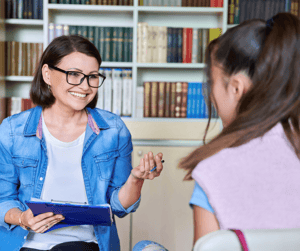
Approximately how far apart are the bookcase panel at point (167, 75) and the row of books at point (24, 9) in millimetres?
826

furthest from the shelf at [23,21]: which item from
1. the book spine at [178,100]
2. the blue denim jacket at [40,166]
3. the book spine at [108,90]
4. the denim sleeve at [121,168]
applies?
the denim sleeve at [121,168]

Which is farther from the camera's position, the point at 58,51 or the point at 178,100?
the point at 178,100

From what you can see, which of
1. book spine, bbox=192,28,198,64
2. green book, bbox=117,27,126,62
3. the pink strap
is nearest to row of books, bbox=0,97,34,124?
green book, bbox=117,27,126,62

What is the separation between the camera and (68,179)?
3.96ft

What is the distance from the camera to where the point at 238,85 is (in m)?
0.68

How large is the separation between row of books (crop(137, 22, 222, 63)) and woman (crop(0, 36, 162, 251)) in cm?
100

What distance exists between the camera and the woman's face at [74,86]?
1.22m

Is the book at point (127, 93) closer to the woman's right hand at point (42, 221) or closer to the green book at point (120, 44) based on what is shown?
the green book at point (120, 44)

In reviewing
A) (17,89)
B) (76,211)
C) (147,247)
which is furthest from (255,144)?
(17,89)

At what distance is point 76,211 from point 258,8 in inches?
74.9

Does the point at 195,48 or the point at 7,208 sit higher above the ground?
the point at 195,48

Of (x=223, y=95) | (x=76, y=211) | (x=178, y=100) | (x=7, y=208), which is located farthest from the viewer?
(x=178, y=100)

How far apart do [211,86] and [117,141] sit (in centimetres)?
65

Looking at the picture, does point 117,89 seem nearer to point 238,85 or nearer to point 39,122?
point 39,122
